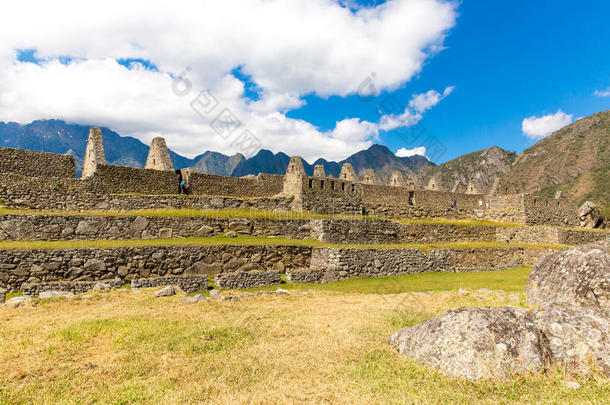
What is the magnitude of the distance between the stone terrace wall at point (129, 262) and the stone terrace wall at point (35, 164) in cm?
832

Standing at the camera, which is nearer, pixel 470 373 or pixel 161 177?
pixel 470 373

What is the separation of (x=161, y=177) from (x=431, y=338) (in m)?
17.7

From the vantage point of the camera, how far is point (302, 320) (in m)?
7.64

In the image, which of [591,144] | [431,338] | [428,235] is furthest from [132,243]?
[591,144]

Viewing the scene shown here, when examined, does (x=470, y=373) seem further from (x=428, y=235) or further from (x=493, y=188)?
(x=493, y=188)

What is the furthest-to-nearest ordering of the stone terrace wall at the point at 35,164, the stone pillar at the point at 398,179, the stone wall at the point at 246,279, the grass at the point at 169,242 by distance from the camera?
the stone pillar at the point at 398,179 < the stone terrace wall at the point at 35,164 < the stone wall at the point at 246,279 < the grass at the point at 169,242

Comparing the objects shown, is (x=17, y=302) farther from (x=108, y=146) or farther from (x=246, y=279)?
(x=108, y=146)

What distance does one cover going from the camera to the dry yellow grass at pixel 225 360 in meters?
4.16

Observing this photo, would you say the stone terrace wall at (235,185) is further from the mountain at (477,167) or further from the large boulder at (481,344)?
the mountain at (477,167)

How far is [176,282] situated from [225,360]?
669 centimetres

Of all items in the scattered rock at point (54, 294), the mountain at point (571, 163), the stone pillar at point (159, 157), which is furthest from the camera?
the mountain at point (571, 163)

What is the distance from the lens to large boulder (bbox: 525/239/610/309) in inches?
223

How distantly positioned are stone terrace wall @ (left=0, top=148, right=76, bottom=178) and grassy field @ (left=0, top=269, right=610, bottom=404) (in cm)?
1117

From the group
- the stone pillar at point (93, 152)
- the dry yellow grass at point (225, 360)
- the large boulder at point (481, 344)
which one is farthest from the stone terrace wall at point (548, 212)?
the stone pillar at point (93, 152)
